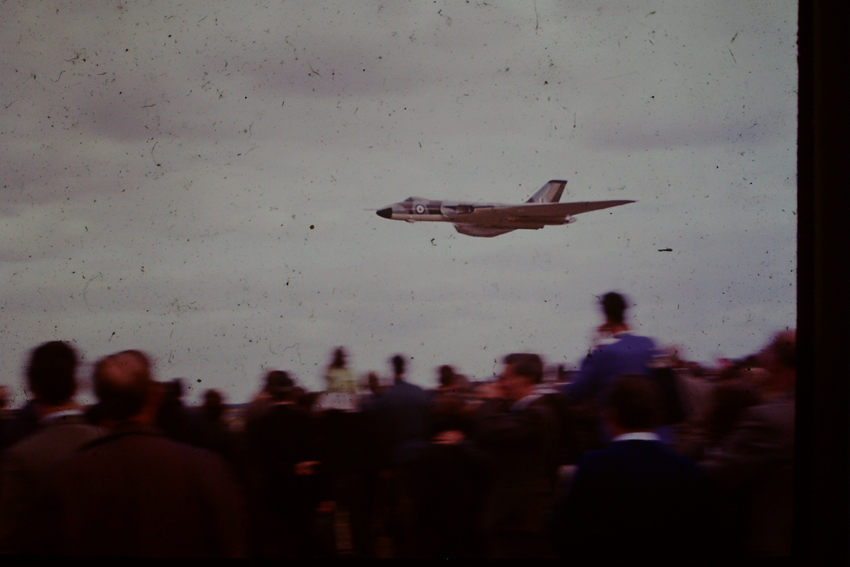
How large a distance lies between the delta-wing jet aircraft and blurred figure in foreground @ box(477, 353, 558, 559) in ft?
2.50

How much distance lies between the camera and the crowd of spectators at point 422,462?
1.86m

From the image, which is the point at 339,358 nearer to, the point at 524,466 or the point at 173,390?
the point at 173,390

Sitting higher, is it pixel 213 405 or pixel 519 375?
pixel 519 375

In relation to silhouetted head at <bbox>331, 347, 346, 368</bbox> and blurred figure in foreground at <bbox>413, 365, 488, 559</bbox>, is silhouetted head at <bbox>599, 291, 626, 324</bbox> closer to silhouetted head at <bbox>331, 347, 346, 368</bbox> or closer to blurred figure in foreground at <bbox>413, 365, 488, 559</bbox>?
blurred figure in foreground at <bbox>413, 365, 488, 559</bbox>

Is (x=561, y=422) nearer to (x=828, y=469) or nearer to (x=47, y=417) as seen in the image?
(x=828, y=469)

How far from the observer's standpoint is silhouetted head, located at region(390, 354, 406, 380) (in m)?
2.82

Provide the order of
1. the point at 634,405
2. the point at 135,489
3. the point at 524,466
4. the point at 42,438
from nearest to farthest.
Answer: the point at 135,489
the point at 634,405
the point at 42,438
the point at 524,466

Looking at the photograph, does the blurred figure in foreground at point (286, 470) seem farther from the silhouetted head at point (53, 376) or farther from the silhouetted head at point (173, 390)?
the silhouetted head at point (53, 376)

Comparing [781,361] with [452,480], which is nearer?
[781,361]

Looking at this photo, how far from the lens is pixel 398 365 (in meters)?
2.83

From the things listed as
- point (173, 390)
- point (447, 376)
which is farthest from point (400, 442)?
point (173, 390)

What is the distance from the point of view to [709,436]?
2686 mm

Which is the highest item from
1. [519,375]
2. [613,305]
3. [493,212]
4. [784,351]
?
[493,212]

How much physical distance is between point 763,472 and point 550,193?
141cm
